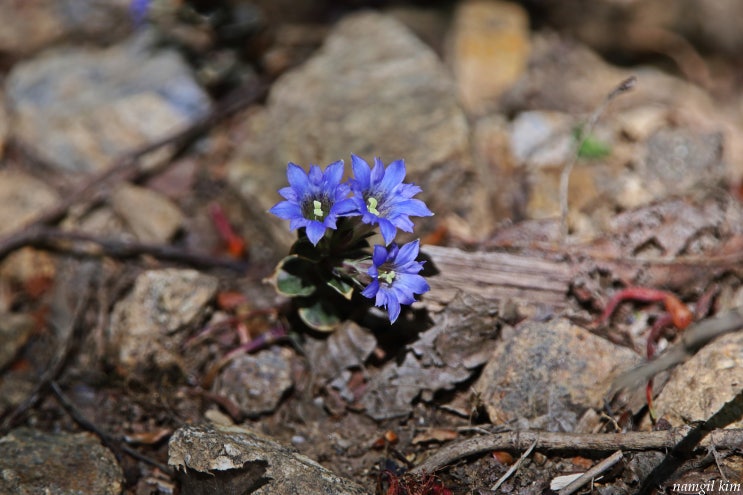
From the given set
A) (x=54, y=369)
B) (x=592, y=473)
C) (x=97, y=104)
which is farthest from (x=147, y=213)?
(x=592, y=473)

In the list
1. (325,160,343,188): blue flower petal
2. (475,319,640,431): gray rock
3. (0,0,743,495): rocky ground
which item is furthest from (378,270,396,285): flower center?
(475,319,640,431): gray rock

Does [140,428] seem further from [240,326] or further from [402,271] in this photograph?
[402,271]

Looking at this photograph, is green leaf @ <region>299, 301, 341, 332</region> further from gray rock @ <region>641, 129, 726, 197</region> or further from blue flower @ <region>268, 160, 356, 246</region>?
gray rock @ <region>641, 129, 726, 197</region>

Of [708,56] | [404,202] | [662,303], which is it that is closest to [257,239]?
[404,202]

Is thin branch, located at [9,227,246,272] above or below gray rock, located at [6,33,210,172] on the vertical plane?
below

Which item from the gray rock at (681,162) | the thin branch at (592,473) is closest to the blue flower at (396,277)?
the thin branch at (592,473)

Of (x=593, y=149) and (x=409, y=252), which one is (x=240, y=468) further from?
(x=593, y=149)
